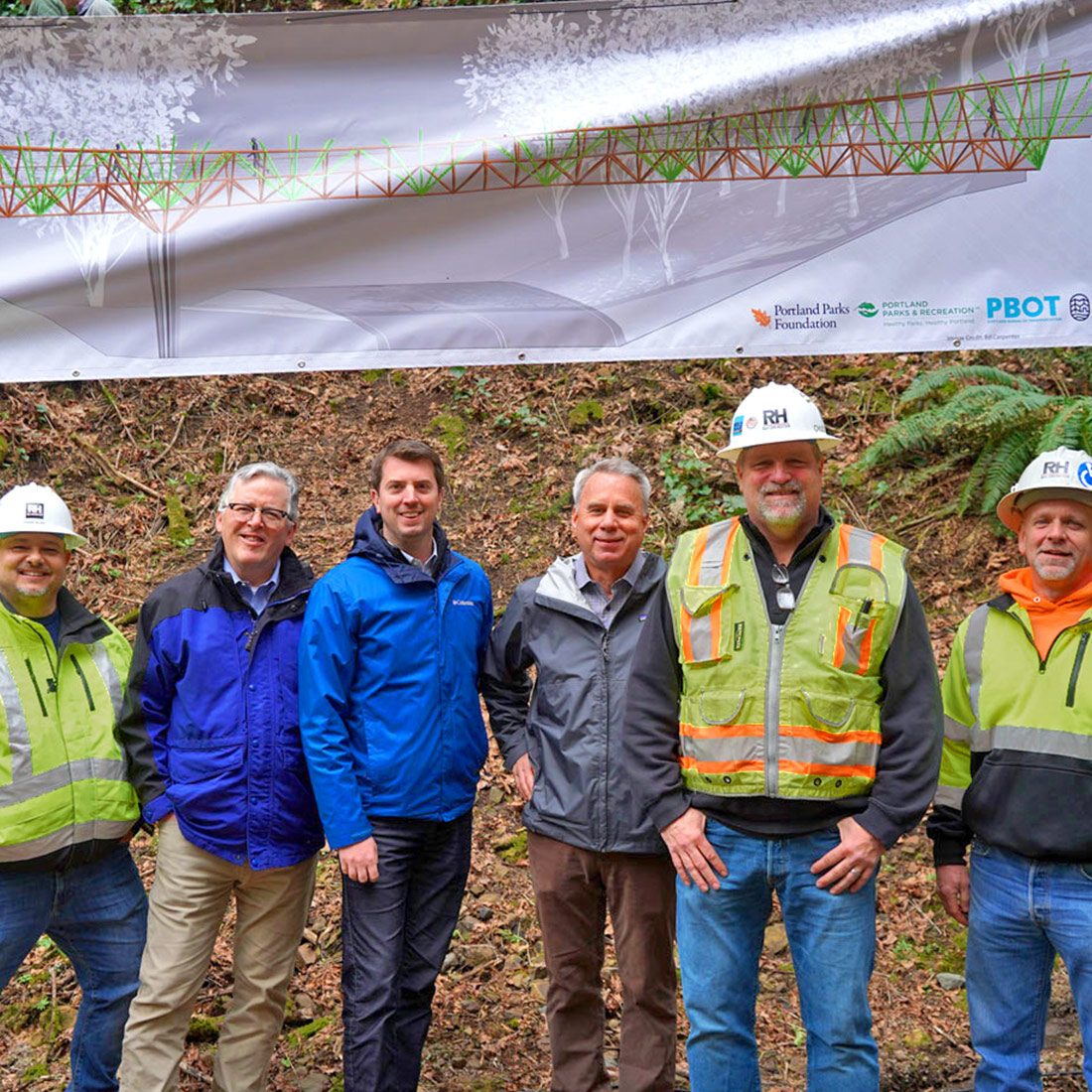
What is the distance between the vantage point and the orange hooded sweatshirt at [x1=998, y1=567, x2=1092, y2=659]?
359cm

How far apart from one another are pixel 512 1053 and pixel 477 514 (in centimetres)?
399

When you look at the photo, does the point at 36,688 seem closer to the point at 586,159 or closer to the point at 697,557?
the point at 697,557

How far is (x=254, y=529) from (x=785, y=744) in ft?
6.63

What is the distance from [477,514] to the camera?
820 centimetres

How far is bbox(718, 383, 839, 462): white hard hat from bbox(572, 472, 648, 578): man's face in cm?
60

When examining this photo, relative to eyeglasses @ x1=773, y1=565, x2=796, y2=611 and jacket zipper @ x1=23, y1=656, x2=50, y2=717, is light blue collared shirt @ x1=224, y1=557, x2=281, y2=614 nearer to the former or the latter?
jacket zipper @ x1=23, y1=656, x2=50, y2=717

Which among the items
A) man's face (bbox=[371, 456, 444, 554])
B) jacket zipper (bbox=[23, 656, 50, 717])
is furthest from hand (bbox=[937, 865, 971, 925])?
jacket zipper (bbox=[23, 656, 50, 717])

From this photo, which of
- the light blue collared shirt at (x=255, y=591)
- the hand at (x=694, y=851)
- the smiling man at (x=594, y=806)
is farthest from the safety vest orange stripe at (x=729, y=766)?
the light blue collared shirt at (x=255, y=591)

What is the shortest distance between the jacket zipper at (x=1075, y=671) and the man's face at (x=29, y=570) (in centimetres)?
344

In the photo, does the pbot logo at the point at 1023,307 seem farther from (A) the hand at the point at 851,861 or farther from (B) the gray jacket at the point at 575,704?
(A) the hand at the point at 851,861

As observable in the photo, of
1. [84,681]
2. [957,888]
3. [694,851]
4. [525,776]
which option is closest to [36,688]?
[84,681]

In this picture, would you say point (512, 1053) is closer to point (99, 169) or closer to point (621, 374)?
point (99, 169)

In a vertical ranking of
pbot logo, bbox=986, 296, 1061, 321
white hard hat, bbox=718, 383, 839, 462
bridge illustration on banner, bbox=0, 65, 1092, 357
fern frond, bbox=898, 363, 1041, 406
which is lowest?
white hard hat, bbox=718, 383, 839, 462

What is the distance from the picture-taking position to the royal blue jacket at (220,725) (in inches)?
156
